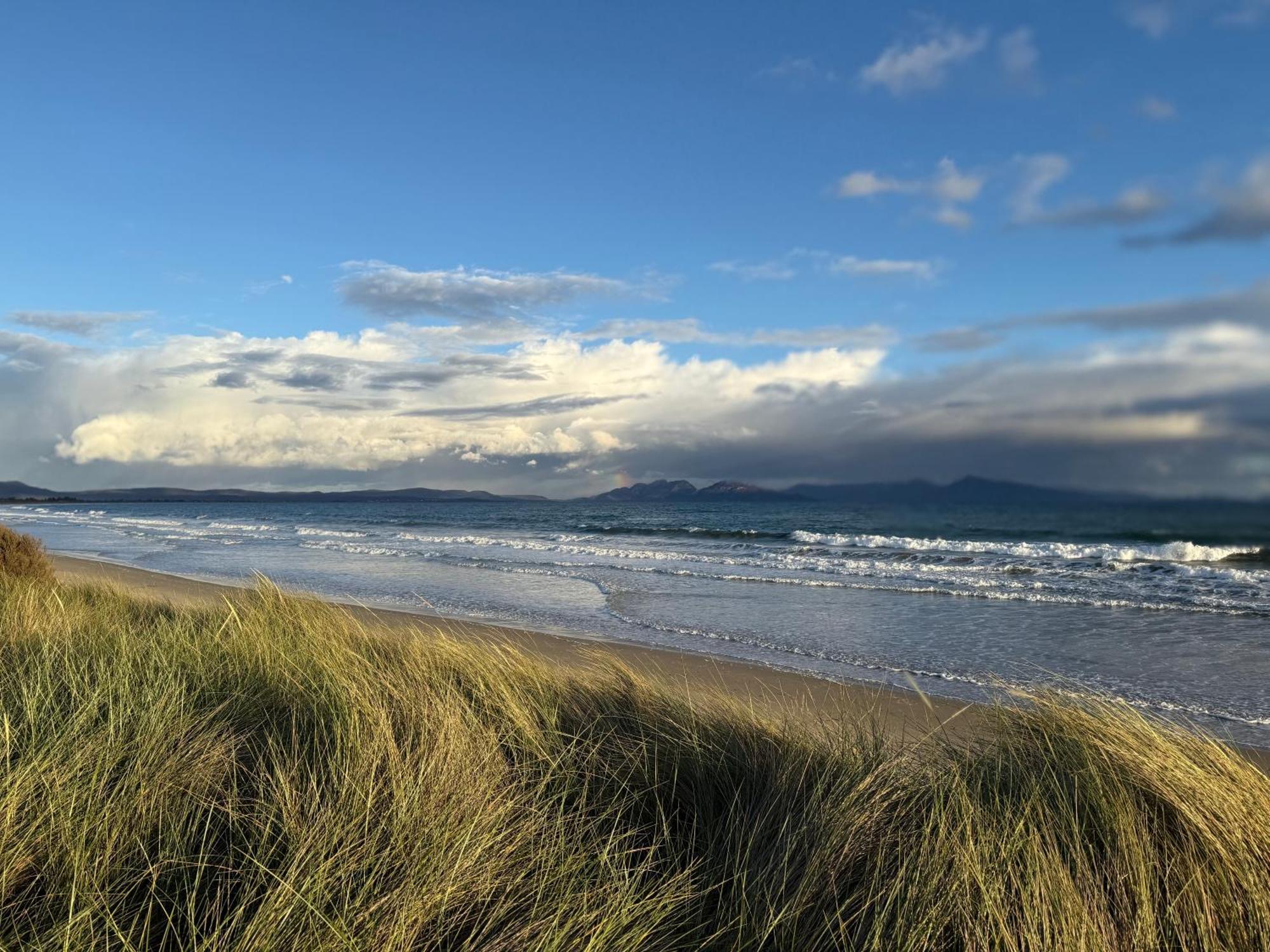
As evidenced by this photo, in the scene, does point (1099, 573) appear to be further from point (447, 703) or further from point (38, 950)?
point (38, 950)

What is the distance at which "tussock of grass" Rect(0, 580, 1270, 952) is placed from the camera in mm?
2525

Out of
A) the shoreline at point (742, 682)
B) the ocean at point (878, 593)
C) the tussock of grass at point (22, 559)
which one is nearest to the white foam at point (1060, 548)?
the ocean at point (878, 593)

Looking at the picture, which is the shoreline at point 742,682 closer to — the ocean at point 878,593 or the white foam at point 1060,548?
the ocean at point 878,593

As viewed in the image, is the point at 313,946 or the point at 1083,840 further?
the point at 1083,840

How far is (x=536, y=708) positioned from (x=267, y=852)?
74.1 inches

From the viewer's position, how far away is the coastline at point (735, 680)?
5.95m

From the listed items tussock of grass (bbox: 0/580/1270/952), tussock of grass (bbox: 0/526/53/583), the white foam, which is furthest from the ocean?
tussock of grass (bbox: 0/526/53/583)

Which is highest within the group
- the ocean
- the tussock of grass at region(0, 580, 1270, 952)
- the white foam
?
the tussock of grass at region(0, 580, 1270, 952)

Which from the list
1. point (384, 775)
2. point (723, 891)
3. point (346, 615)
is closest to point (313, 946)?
point (384, 775)

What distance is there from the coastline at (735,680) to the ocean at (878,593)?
46 centimetres

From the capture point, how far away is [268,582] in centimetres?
→ 920

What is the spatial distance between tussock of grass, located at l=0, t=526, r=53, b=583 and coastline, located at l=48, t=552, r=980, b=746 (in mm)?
637

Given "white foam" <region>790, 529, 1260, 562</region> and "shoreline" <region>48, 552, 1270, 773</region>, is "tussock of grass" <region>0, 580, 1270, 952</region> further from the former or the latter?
"white foam" <region>790, 529, 1260, 562</region>

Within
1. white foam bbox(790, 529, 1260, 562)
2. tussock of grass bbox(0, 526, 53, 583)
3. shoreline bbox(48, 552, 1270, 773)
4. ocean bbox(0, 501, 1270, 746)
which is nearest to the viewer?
shoreline bbox(48, 552, 1270, 773)
